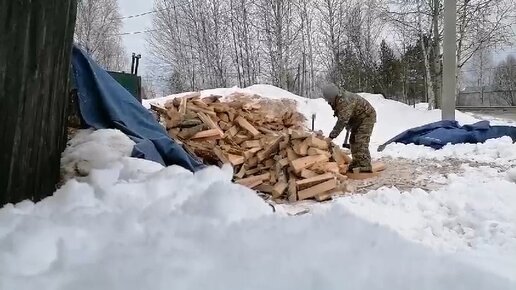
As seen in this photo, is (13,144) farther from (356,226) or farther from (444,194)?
(444,194)

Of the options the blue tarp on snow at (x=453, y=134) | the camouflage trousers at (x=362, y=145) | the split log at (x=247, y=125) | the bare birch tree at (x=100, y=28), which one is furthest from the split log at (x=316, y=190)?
the bare birch tree at (x=100, y=28)

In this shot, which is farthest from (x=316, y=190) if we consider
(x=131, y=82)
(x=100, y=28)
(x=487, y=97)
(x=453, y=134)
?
(x=487, y=97)

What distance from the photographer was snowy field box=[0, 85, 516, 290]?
1.65 m

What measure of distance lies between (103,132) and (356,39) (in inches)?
934

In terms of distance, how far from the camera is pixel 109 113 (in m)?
4.16

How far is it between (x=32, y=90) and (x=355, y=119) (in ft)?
18.8

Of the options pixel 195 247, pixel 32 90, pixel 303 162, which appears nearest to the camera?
pixel 195 247

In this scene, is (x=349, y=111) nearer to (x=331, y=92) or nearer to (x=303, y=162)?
(x=331, y=92)

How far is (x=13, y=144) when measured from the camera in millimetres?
2424

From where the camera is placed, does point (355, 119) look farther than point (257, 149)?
No

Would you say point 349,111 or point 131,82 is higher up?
point 131,82

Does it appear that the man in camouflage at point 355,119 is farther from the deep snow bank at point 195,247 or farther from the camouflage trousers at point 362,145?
the deep snow bank at point 195,247

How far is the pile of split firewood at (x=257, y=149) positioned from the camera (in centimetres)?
636

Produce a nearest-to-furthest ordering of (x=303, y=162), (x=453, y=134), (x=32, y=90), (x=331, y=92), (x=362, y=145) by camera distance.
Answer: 1. (x=32, y=90)
2. (x=303, y=162)
3. (x=331, y=92)
4. (x=362, y=145)
5. (x=453, y=134)
